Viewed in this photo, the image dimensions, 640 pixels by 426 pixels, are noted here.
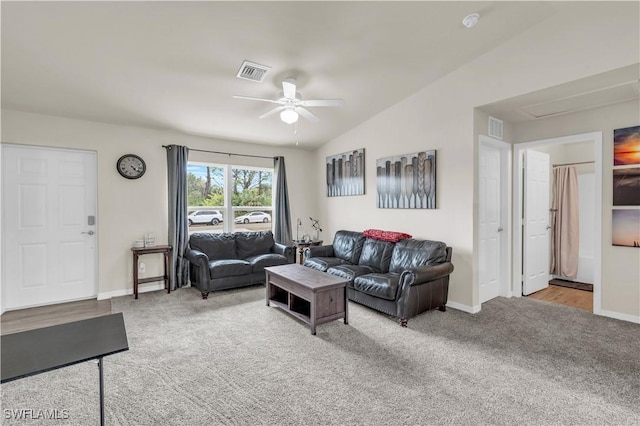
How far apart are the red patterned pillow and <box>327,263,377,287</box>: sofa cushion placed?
0.50 m

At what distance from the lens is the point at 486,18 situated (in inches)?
119

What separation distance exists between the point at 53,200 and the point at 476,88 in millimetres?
5659

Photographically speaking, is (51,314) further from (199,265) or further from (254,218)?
(254,218)

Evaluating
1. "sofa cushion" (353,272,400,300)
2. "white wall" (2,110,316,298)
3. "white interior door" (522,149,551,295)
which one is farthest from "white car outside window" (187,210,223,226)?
"white interior door" (522,149,551,295)

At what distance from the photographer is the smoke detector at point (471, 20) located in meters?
2.93

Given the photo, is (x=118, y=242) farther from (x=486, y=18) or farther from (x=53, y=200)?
(x=486, y=18)

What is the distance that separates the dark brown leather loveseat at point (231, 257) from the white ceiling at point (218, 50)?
2.01 m

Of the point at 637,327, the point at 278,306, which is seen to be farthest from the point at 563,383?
the point at 278,306

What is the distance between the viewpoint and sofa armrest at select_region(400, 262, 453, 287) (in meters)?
3.40

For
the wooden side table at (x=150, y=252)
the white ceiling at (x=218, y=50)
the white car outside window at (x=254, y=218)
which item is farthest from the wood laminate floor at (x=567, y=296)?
the wooden side table at (x=150, y=252)

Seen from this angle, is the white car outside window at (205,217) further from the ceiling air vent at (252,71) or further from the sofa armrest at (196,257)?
the ceiling air vent at (252,71)

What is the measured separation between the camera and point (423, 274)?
3459 mm

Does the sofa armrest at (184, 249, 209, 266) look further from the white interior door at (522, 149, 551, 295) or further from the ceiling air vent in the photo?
Answer: the white interior door at (522, 149, 551, 295)

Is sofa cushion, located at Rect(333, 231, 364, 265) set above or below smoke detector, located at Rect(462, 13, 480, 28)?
below
